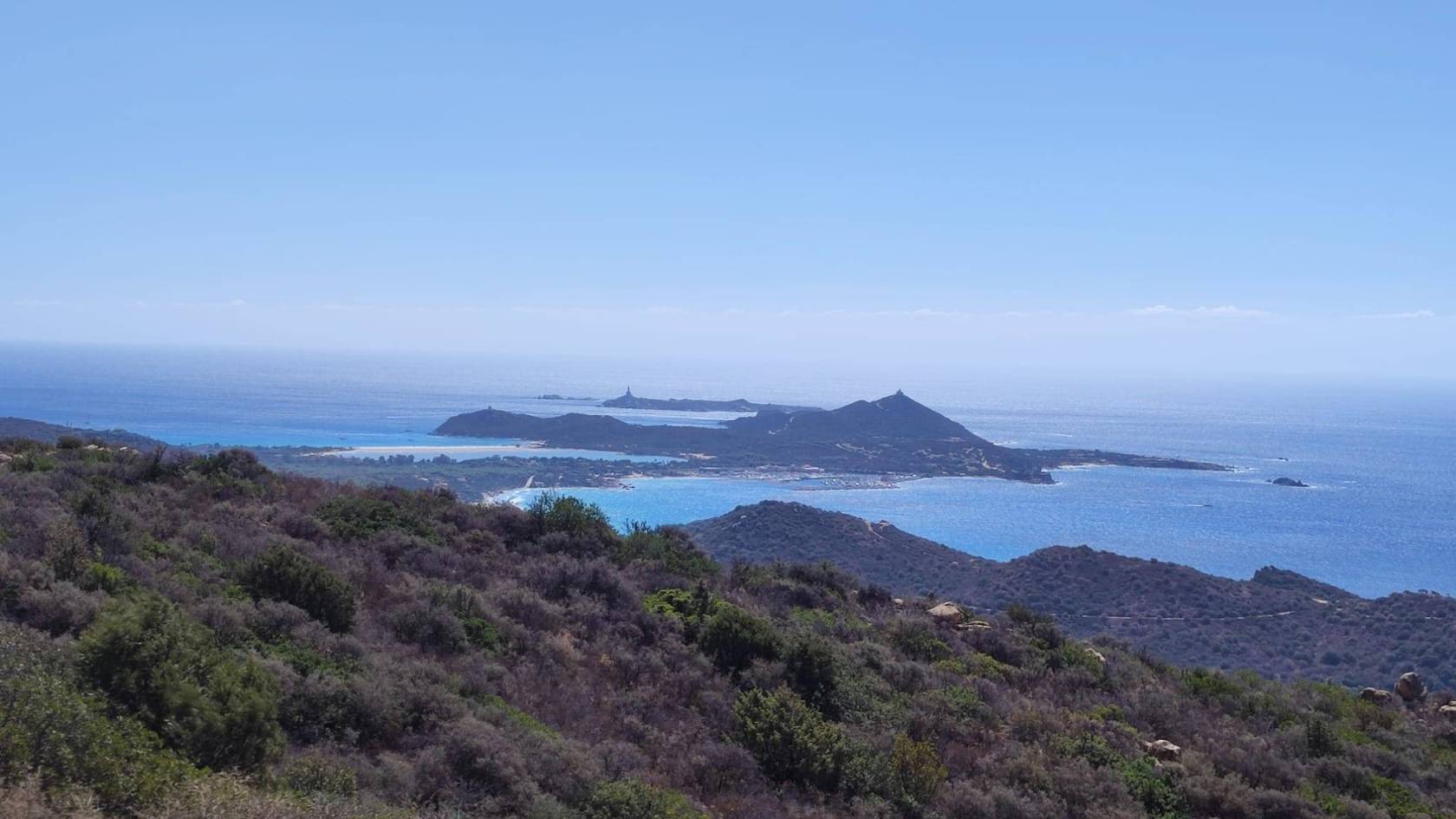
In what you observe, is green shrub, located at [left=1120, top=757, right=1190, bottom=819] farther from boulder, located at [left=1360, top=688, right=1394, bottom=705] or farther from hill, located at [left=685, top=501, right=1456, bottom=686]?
hill, located at [left=685, top=501, right=1456, bottom=686]

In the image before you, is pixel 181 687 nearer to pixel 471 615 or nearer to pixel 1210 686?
pixel 471 615

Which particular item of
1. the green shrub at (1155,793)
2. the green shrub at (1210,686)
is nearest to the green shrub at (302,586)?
the green shrub at (1155,793)

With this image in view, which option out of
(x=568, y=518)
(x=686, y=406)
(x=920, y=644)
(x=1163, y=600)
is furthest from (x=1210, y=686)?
(x=686, y=406)

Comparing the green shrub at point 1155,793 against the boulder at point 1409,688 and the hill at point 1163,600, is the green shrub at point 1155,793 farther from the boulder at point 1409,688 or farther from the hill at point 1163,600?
the hill at point 1163,600

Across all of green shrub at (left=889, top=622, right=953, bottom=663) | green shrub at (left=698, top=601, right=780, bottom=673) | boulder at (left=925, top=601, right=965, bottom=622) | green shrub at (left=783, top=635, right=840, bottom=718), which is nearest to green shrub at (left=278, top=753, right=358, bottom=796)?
green shrub at (left=783, top=635, right=840, bottom=718)

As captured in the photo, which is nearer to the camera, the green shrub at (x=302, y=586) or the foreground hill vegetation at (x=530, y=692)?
the foreground hill vegetation at (x=530, y=692)

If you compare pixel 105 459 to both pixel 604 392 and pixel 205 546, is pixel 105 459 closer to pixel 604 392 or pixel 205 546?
pixel 205 546
